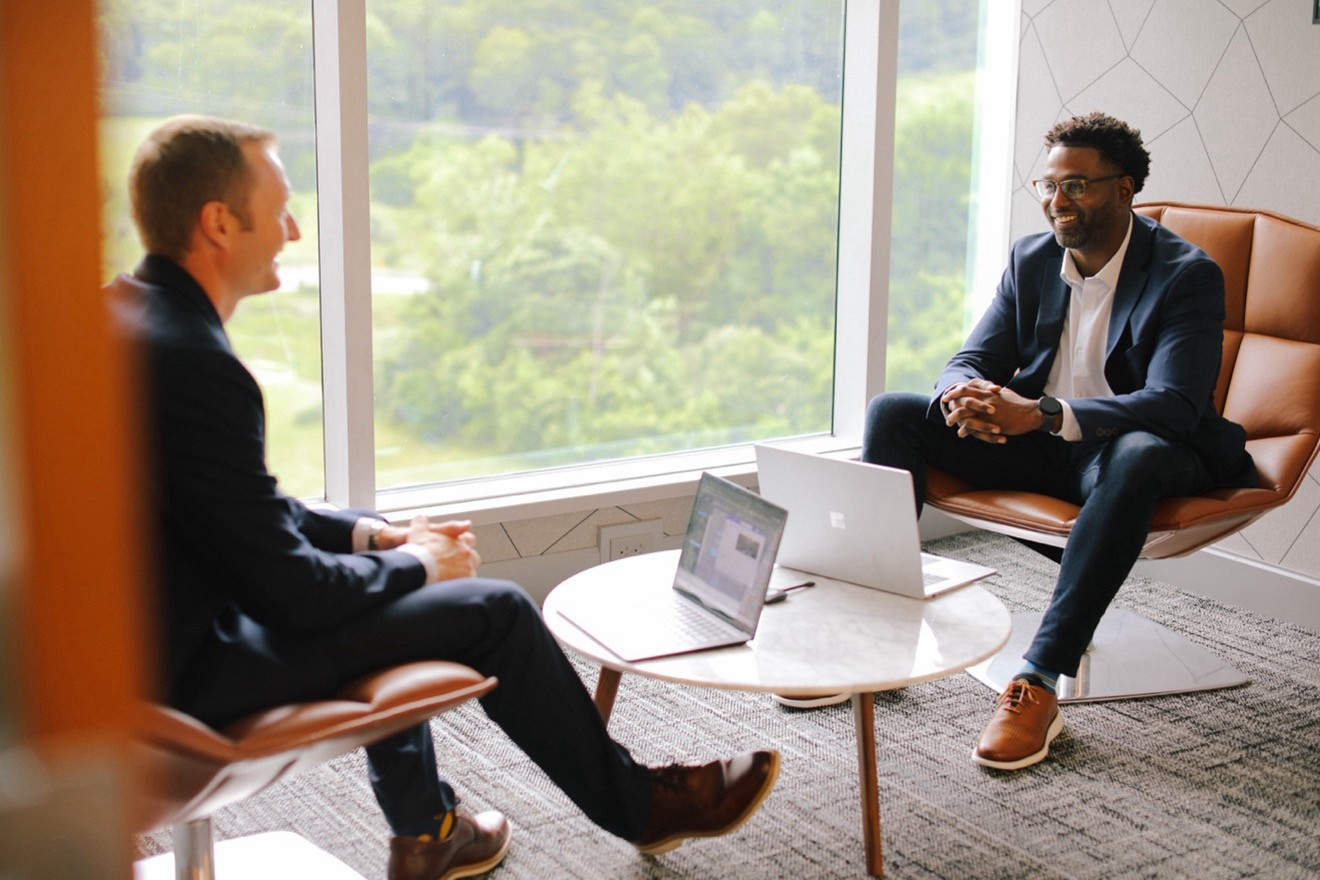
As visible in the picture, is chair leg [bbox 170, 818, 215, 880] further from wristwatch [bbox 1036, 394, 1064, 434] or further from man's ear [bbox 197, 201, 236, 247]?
wristwatch [bbox 1036, 394, 1064, 434]

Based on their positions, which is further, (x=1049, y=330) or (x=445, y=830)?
(x=1049, y=330)

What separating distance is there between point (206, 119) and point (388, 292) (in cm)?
136

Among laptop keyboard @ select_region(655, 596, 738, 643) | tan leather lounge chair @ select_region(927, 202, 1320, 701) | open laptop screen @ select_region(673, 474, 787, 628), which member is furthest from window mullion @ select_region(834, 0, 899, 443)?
laptop keyboard @ select_region(655, 596, 738, 643)

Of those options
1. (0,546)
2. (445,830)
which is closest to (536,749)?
(445,830)

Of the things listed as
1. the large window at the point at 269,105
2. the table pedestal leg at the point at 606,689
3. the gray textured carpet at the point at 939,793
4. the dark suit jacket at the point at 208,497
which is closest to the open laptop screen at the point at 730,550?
the table pedestal leg at the point at 606,689

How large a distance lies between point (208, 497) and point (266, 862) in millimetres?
706

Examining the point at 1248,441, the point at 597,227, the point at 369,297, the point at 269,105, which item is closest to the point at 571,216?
the point at 597,227

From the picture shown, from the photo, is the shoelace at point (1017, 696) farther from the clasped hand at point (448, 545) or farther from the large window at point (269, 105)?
the large window at point (269, 105)

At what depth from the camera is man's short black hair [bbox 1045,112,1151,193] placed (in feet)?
8.80

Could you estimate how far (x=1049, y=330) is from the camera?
279 centimetres

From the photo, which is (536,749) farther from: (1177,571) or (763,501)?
(1177,571)

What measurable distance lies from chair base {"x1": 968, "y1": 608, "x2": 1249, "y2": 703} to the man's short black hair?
1.03 metres

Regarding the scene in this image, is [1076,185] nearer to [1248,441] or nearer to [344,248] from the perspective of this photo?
[1248,441]

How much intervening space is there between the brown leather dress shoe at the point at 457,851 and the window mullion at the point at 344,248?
42.5 inches
